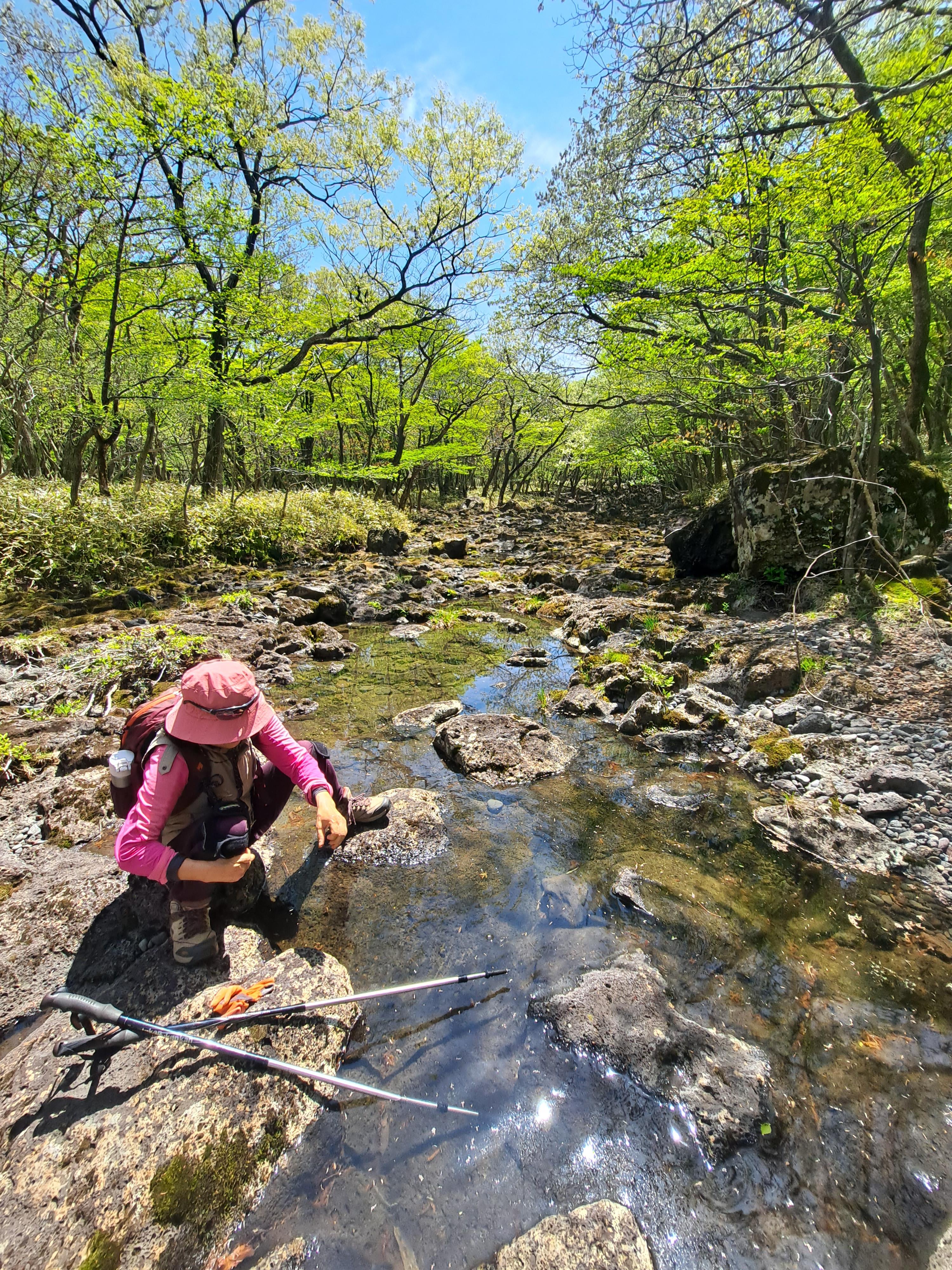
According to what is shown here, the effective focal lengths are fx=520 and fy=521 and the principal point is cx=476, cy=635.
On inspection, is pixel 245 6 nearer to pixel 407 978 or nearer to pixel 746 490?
pixel 746 490

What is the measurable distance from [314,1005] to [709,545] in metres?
11.4

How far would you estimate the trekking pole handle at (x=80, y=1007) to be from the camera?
2.21m

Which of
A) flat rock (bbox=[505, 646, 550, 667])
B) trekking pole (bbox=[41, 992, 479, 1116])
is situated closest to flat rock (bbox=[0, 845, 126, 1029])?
trekking pole (bbox=[41, 992, 479, 1116])

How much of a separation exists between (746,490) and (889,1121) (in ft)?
30.9

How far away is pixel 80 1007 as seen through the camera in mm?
2234

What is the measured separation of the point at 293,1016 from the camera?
99.0 inches

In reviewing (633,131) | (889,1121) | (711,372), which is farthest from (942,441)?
(889,1121)

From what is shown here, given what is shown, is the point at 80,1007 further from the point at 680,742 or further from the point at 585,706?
the point at 585,706

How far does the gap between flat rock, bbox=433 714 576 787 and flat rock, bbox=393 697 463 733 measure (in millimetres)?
386

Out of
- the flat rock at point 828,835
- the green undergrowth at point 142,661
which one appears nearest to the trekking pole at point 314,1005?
the flat rock at point 828,835

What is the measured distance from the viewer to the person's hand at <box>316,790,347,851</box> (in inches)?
116

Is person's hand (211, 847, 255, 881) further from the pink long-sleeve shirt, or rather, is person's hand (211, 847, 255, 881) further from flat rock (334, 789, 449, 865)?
flat rock (334, 789, 449, 865)

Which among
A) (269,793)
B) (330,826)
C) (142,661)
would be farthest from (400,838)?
(142,661)

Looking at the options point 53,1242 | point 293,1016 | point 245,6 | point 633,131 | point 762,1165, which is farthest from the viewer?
point 245,6
